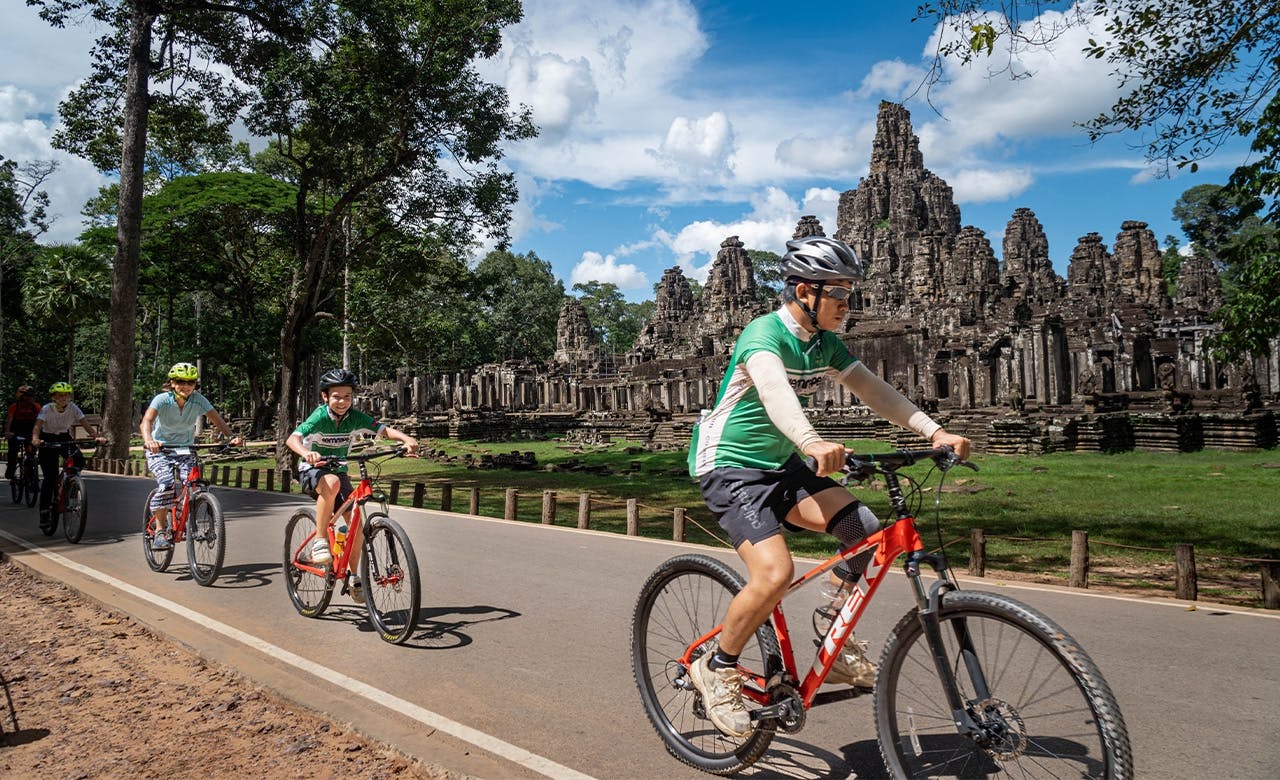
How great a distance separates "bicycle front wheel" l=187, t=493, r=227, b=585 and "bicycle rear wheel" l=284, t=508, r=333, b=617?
42.5 inches

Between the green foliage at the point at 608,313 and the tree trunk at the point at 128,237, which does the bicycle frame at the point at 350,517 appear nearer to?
the tree trunk at the point at 128,237

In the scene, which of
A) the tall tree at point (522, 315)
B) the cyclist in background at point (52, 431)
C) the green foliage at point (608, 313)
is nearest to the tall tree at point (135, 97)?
the cyclist in background at point (52, 431)

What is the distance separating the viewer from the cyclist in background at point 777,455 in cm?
308

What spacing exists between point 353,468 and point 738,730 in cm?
1911

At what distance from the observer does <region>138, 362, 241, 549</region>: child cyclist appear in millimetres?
7461

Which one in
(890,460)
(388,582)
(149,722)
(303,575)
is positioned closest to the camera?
(890,460)

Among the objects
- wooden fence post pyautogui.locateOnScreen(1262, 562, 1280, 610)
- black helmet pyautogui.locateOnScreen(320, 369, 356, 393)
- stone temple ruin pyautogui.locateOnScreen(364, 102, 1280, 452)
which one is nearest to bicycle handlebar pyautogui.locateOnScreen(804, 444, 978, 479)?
black helmet pyautogui.locateOnScreen(320, 369, 356, 393)

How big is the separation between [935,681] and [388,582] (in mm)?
3595

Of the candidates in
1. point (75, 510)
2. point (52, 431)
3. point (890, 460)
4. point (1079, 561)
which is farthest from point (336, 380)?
point (52, 431)

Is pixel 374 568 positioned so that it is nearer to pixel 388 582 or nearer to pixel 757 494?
pixel 388 582

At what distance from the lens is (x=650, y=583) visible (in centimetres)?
365

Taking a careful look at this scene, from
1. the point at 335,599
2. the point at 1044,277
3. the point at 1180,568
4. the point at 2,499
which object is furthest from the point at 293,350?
the point at 1044,277

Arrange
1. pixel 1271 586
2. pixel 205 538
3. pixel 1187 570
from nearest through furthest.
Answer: pixel 1271 586, pixel 1187 570, pixel 205 538

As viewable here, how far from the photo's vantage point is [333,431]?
6.00 meters
